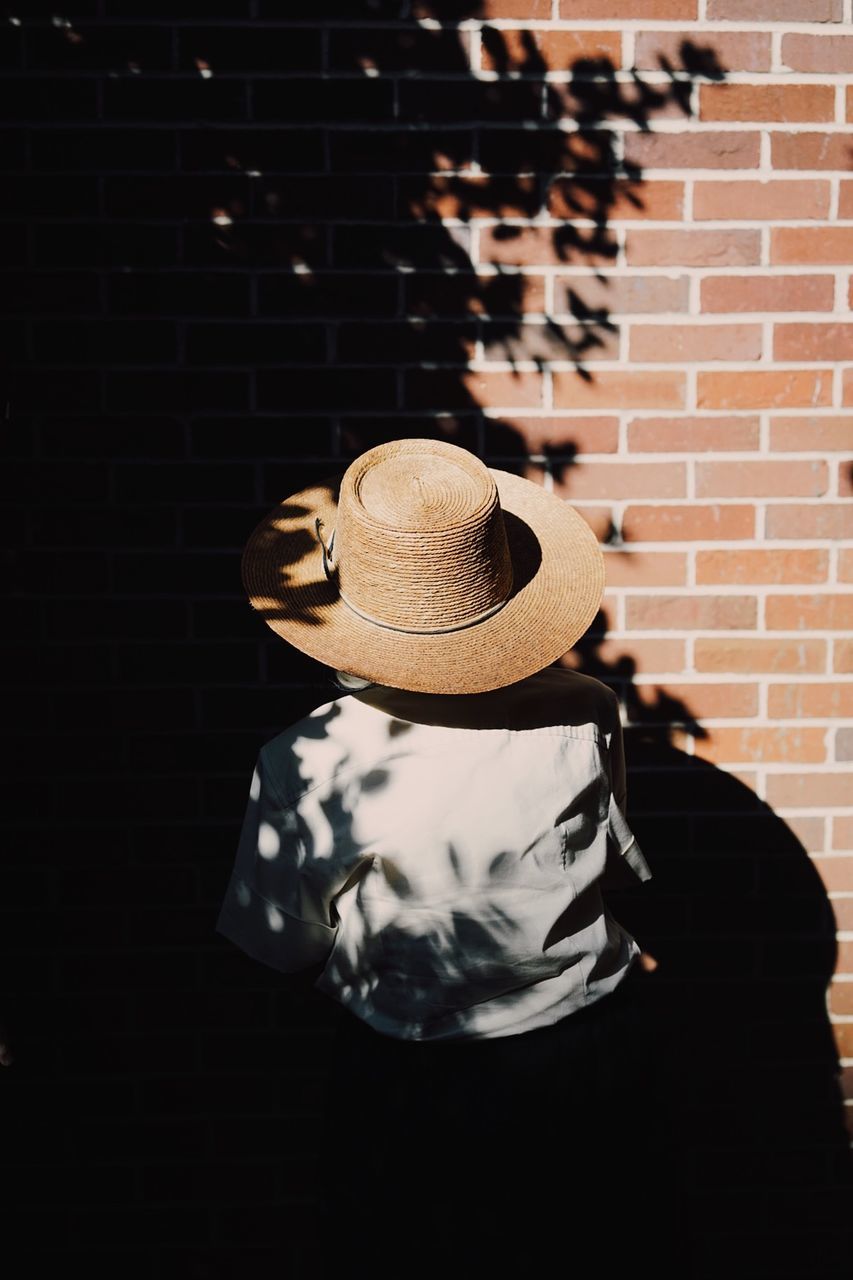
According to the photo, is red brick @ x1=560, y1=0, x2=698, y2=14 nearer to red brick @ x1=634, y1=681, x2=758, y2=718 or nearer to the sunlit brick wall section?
the sunlit brick wall section

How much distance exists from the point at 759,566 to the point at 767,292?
738 mm

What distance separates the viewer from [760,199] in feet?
9.30

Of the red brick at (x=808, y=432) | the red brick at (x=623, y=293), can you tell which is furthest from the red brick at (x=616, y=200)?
the red brick at (x=808, y=432)

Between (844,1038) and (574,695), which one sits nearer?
(574,695)

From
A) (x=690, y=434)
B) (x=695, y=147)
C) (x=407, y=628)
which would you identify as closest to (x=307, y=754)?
(x=407, y=628)

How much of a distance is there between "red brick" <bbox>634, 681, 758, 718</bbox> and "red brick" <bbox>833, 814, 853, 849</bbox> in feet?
1.36

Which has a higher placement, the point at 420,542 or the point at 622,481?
the point at 622,481

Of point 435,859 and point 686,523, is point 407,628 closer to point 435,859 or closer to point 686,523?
point 435,859

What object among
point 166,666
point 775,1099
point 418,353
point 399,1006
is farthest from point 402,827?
point 775,1099

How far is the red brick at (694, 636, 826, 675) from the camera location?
300 centimetres

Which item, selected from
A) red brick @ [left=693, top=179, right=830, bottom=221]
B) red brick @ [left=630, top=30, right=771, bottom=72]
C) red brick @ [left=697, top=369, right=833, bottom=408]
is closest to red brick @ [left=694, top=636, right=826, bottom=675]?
red brick @ [left=697, top=369, right=833, bottom=408]

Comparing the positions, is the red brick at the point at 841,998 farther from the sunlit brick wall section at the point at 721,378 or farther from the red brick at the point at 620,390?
the red brick at the point at 620,390

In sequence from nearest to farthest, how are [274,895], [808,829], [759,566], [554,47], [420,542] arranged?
1. [420,542]
2. [274,895]
3. [554,47]
4. [759,566]
5. [808,829]

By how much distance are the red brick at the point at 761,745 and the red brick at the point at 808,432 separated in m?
0.79
